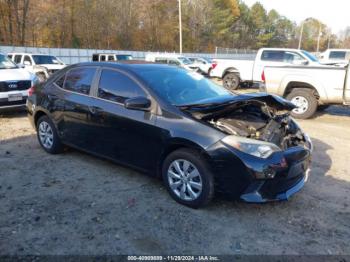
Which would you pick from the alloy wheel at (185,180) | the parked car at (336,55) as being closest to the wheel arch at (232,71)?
the parked car at (336,55)

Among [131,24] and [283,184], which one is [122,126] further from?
[131,24]

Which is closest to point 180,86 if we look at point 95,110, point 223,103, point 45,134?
point 223,103

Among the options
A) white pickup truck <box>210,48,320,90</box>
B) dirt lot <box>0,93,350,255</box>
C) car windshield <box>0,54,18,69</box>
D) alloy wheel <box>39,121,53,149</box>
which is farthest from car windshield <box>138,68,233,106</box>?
white pickup truck <box>210,48,320,90</box>

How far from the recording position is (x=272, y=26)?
299 ft

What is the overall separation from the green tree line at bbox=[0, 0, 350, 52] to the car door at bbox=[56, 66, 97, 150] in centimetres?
3326

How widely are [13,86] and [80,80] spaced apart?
4170 millimetres

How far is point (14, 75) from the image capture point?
8398mm

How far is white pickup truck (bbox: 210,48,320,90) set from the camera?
13.2 metres

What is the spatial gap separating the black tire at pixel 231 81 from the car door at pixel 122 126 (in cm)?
1095

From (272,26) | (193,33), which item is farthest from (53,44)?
(272,26)

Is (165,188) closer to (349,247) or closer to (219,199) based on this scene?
(219,199)

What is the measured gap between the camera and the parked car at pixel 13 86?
8.05m

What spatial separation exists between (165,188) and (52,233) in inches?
60.0

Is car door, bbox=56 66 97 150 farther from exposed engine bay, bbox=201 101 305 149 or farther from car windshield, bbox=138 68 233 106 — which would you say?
exposed engine bay, bbox=201 101 305 149
